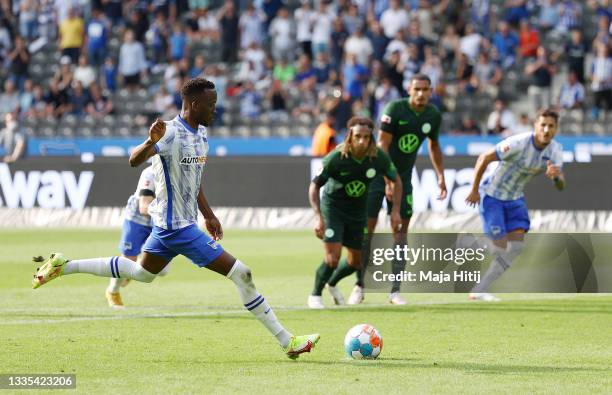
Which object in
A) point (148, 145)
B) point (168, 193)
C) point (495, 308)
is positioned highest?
point (148, 145)

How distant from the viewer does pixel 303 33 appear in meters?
29.6

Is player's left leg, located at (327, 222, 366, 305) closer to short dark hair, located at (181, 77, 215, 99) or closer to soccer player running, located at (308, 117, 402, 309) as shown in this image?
soccer player running, located at (308, 117, 402, 309)

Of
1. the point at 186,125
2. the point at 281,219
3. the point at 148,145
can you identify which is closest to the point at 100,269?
the point at 186,125

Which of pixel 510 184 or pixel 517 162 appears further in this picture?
pixel 510 184

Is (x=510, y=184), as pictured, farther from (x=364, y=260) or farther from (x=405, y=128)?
(x=364, y=260)

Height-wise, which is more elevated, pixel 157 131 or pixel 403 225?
pixel 157 131

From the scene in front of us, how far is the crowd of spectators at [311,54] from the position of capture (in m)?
27.0

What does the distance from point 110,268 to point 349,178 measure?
3350 mm

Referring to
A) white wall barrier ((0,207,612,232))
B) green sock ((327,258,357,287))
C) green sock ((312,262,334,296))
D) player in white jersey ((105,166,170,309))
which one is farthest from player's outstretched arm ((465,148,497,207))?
white wall barrier ((0,207,612,232))

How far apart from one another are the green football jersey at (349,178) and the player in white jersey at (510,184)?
1156mm

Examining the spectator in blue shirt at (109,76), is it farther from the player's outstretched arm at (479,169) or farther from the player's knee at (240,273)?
the player's knee at (240,273)

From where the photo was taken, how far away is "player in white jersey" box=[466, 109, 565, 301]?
1288cm

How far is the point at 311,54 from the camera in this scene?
29.8 m

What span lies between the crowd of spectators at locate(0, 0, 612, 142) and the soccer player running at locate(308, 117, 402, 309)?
13.9 m
